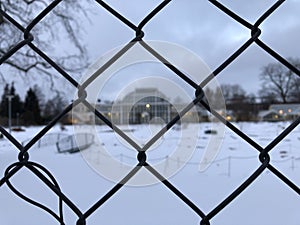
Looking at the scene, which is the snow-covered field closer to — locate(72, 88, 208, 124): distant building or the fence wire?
locate(72, 88, 208, 124): distant building

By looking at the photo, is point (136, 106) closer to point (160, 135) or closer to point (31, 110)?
point (160, 135)

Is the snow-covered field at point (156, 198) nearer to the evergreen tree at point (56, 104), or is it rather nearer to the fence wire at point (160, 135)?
the fence wire at point (160, 135)

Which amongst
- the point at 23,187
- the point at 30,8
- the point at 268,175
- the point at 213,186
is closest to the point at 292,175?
the point at 268,175

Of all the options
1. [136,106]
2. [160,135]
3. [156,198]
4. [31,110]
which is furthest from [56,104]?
[31,110]

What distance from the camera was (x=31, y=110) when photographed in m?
17.3

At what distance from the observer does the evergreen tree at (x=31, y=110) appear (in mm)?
16422

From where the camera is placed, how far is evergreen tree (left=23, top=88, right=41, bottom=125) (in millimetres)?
16422

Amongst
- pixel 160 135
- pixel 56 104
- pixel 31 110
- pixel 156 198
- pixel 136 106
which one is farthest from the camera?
pixel 31 110

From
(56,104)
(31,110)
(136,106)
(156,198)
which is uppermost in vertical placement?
(31,110)

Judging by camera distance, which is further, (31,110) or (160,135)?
(31,110)

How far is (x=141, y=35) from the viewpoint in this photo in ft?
0.98

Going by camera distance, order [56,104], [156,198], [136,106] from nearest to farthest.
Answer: [136,106], [156,198], [56,104]

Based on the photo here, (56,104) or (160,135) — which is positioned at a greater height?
(56,104)

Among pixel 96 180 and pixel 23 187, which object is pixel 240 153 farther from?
pixel 23 187
